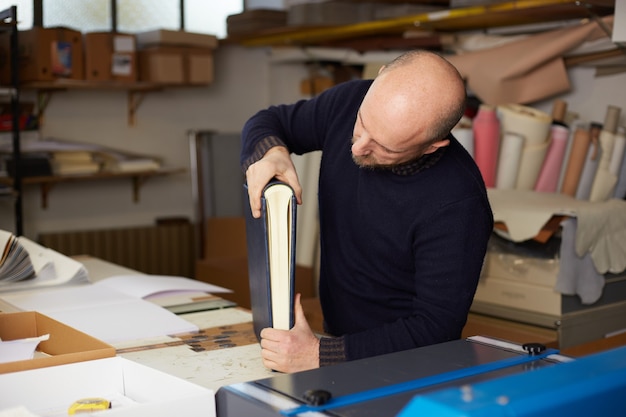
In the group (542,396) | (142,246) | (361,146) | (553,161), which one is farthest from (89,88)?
(542,396)

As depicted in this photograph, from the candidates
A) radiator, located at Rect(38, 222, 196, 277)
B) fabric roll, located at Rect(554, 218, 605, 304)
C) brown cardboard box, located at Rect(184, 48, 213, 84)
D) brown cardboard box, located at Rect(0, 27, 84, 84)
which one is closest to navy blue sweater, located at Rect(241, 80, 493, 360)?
fabric roll, located at Rect(554, 218, 605, 304)

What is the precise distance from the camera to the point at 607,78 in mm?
4324

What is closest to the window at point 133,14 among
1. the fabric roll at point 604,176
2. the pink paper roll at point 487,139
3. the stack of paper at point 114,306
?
the pink paper roll at point 487,139

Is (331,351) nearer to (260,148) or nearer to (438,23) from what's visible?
(260,148)

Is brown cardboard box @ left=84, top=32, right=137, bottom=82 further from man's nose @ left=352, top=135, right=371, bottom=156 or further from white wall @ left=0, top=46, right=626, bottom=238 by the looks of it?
man's nose @ left=352, top=135, right=371, bottom=156

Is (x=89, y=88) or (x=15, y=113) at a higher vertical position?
(x=89, y=88)

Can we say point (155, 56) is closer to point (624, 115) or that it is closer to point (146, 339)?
point (624, 115)

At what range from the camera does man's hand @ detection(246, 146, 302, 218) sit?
1722 millimetres

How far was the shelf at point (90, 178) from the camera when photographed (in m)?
4.88

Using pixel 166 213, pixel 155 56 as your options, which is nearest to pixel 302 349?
pixel 155 56

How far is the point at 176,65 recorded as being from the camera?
5.30 meters

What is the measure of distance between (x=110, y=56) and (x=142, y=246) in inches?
50.5

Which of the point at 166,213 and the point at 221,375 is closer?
the point at 221,375

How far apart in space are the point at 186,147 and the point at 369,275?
407cm
